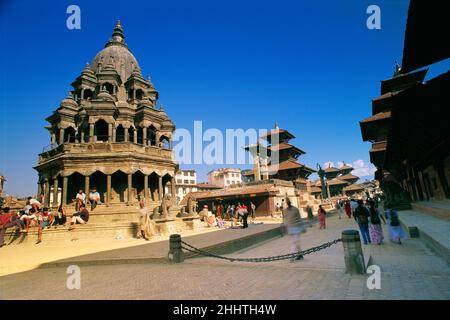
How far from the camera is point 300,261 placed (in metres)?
6.64

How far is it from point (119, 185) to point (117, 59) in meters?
18.3

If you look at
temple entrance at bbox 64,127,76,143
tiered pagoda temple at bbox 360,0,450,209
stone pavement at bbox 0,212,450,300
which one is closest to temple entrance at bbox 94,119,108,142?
temple entrance at bbox 64,127,76,143

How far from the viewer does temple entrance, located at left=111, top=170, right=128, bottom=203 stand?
73.2ft

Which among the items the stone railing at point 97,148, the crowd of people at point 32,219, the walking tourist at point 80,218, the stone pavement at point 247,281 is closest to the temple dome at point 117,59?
the stone railing at point 97,148

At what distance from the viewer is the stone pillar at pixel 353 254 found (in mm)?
4910

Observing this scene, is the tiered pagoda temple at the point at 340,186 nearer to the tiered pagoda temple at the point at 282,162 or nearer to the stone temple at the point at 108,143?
the tiered pagoda temple at the point at 282,162

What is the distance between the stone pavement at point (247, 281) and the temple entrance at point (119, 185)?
15759 mm

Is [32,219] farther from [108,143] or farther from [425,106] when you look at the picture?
[425,106]

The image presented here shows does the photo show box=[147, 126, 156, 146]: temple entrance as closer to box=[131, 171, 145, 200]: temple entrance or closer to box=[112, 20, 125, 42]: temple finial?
box=[131, 171, 145, 200]: temple entrance

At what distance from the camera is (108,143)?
21797 mm

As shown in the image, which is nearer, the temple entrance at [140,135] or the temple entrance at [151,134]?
the temple entrance at [151,134]
